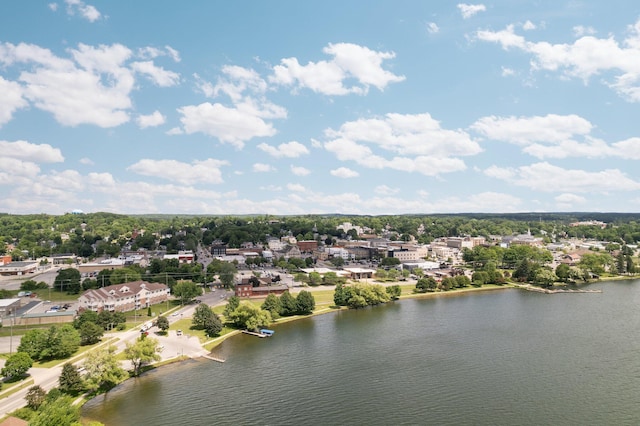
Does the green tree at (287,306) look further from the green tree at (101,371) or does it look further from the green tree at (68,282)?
the green tree at (68,282)

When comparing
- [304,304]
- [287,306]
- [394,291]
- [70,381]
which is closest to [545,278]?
[394,291]

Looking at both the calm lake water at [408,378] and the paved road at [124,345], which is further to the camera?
the paved road at [124,345]

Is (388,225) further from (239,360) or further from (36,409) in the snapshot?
(36,409)

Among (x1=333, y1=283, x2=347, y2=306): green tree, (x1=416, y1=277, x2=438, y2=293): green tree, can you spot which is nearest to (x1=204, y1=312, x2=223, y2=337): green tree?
(x1=333, y1=283, x2=347, y2=306): green tree

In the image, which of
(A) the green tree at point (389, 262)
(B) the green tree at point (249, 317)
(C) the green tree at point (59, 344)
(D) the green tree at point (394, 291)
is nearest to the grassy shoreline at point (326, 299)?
(B) the green tree at point (249, 317)

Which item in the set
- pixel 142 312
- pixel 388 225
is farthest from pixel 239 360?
pixel 388 225

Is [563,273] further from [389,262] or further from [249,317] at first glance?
[249,317]
